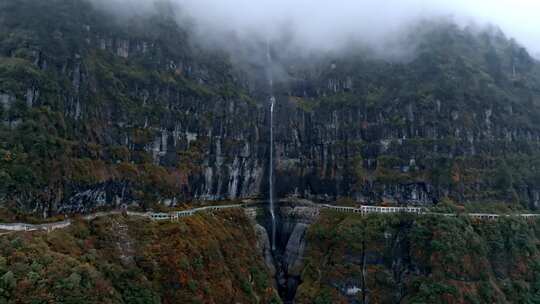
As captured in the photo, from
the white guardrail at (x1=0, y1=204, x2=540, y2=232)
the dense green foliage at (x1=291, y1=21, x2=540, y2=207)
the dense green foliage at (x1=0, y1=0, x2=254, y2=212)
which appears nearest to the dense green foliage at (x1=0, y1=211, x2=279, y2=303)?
the white guardrail at (x1=0, y1=204, x2=540, y2=232)

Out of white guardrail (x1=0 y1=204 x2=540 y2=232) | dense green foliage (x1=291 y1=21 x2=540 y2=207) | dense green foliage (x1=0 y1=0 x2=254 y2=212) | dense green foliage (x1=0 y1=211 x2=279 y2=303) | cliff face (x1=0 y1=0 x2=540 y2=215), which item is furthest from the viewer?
dense green foliage (x1=291 y1=21 x2=540 y2=207)

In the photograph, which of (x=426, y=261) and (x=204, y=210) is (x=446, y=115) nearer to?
(x=426, y=261)

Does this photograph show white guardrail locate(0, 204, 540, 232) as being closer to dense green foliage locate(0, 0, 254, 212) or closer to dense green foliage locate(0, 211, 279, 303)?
dense green foliage locate(0, 211, 279, 303)

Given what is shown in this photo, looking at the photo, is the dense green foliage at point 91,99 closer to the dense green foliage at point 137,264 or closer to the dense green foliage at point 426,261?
the dense green foliage at point 137,264

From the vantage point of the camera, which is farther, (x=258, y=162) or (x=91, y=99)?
(x=258, y=162)

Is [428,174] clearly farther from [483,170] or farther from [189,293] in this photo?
[189,293]

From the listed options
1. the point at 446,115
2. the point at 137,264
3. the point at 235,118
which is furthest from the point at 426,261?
the point at 235,118

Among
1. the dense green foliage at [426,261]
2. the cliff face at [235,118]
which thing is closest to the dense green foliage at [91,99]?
the cliff face at [235,118]

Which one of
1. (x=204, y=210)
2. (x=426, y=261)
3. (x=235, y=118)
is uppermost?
(x=235, y=118)
